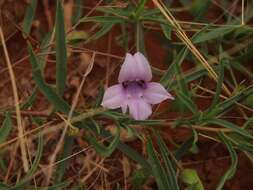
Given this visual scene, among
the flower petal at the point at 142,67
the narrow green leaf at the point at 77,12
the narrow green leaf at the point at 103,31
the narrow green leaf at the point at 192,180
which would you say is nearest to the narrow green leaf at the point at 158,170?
the narrow green leaf at the point at 192,180

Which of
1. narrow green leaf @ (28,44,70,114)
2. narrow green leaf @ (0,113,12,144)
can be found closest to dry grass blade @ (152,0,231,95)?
narrow green leaf @ (28,44,70,114)

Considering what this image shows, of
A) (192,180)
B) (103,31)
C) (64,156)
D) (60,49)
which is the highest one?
(103,31)

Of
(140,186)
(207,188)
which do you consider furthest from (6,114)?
(207,188)

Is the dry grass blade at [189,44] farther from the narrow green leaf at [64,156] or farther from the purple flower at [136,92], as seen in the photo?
the narrow green leaf at [64,156]

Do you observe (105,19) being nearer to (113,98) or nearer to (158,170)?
(113,98)

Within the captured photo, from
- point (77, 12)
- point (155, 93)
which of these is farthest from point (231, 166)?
point (77, 12)

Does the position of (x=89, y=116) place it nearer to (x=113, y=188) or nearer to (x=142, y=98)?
(x=142, y=98)

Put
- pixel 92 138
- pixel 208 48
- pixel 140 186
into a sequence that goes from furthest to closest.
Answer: pixel 208 48, pixel 140 186, pixel 92 138
